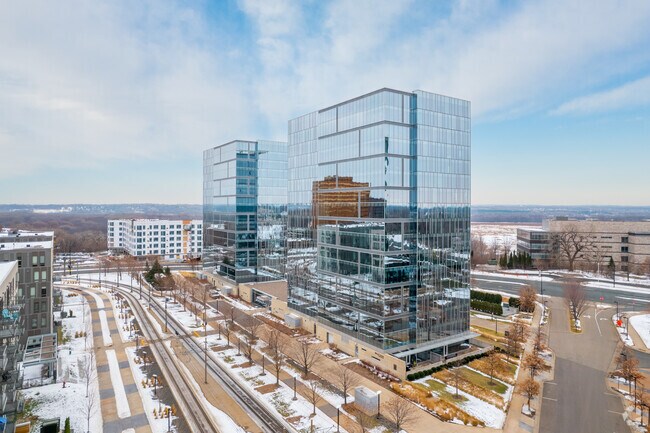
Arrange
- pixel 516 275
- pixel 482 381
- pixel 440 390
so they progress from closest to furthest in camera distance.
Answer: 1. pixel 440 390
2. pixel 482 381
3. pixel 516 275

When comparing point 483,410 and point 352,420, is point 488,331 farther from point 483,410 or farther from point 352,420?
point 352,420

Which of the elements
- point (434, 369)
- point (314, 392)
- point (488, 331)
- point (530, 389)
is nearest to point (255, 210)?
point (488, 331)

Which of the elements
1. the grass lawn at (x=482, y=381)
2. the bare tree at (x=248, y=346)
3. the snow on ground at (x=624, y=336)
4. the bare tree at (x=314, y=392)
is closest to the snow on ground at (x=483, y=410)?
the grass lawn at (x=482, y=381)

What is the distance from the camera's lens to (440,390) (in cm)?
3575

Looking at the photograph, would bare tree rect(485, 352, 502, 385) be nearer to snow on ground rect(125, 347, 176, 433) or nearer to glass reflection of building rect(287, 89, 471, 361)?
glass reflection of building rect(287, 89, 471, 361)

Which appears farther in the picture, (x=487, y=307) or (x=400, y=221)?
(x=487, y=307)

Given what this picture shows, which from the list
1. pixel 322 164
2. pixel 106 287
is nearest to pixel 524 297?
pixel 322 164

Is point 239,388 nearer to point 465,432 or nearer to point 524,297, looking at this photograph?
point 465,432

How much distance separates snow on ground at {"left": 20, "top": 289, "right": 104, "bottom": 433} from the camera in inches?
1224

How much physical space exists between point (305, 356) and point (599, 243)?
96.5 meters

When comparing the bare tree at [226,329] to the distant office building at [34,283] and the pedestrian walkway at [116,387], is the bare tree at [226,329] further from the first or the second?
the distant office building at [34,283]

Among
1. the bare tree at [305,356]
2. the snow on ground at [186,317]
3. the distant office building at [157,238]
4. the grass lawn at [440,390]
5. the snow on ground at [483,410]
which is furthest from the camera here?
the distant office building at [157,238]

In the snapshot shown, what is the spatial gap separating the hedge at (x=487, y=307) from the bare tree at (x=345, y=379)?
3275 cm

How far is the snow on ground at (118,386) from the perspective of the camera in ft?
105
